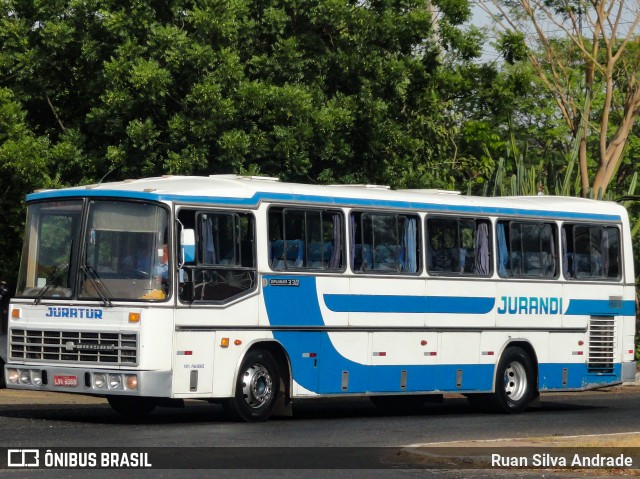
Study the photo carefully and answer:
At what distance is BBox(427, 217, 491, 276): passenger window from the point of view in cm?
2006

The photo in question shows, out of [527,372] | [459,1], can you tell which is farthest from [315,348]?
[459,1]

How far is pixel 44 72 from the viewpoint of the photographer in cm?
2531

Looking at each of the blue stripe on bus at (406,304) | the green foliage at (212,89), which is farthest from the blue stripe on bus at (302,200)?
the green foliage at (212,89)

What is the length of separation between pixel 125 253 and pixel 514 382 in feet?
23.6

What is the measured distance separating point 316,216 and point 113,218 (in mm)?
2836

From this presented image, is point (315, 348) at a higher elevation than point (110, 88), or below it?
below

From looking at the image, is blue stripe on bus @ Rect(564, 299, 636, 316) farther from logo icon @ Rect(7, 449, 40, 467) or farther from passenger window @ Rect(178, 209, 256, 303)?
logo icon @ Rect(7, 449, 40, 467)

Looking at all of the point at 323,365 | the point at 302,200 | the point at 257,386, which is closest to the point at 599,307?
the point at 323,365

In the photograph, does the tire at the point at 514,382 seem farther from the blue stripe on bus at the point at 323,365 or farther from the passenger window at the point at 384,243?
the passenger window at the point at 384,243

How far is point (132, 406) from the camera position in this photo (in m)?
18.4

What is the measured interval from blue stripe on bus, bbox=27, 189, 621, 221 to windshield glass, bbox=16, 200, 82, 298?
0.48 ft

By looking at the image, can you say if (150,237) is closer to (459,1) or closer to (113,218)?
(113,218)

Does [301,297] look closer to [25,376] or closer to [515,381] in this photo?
[25,376]

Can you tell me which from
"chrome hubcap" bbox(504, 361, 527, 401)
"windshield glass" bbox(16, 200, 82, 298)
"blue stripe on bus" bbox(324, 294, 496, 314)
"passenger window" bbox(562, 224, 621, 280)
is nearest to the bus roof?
"windshield glass" bbox(16, 200, 82, 298)
